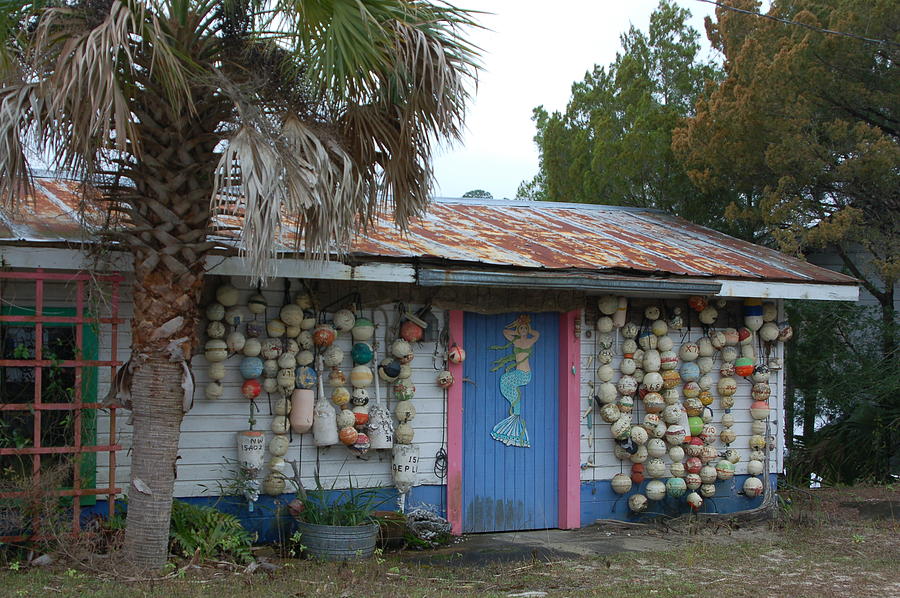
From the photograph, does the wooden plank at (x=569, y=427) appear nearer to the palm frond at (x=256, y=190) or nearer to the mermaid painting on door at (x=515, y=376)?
the mermaid painting on door at (x=515, y=376)

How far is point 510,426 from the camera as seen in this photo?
28.4 ft

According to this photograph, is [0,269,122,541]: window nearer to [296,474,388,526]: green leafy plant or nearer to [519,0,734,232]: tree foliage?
[296,474,388,526]: green leafy plant

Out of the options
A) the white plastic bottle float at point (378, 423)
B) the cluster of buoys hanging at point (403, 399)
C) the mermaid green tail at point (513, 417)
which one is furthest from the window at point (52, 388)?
the mermaid green tail at point (513, 417)

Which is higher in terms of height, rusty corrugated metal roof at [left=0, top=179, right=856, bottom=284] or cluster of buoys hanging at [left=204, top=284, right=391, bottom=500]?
rusty corrugated metal roof at [left=0, top=179, right=856, bottom=284]

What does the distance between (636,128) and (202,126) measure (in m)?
9.40

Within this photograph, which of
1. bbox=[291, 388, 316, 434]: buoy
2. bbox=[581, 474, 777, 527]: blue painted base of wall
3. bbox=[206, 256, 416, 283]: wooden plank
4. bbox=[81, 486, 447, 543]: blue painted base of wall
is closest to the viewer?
bbox=[206, 256, 416, 283]: wooden plank

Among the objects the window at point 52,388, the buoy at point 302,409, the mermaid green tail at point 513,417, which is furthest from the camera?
the mermaid green tail at point 513,417

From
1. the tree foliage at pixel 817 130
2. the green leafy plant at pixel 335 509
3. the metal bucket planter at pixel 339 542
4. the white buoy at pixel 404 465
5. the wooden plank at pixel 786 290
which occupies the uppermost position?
the tree foliage at pixel 817 130

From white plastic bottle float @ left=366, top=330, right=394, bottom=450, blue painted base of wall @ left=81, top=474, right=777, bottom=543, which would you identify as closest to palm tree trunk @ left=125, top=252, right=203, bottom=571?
blue painted base of wall @ left=81, top=474, right=777, bottom=543

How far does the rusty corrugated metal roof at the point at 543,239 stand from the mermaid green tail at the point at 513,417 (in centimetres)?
121

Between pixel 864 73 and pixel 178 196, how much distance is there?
941 cm

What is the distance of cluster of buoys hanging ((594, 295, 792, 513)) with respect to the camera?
349 inches

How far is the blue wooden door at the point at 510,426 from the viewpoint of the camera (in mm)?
8508

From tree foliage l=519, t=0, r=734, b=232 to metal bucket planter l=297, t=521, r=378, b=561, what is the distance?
9055mm
